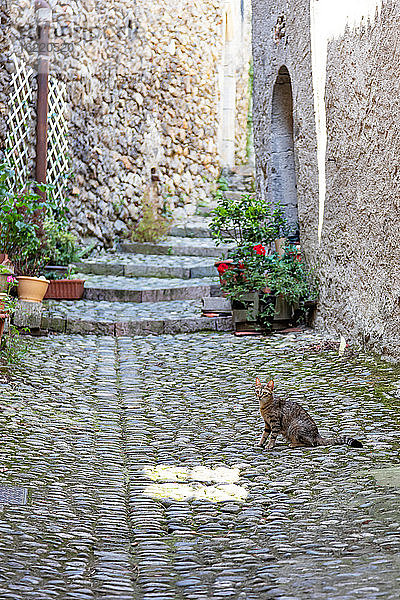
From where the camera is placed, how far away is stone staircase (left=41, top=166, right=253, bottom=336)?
786 cm

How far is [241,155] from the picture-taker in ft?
49.9

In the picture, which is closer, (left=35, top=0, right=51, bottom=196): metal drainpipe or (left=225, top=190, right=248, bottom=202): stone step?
(left=35, top=0, right=51, bottom=196): metal drainpipe

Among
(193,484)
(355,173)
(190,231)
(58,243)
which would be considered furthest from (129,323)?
(190,231)

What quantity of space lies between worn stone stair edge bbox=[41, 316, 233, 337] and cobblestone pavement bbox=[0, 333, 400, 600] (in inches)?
51.9

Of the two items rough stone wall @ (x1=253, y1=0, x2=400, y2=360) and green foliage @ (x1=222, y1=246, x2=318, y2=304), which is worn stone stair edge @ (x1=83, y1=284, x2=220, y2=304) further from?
rough stone wall @ (x1=253, y1=0, x2=400, y2=360)

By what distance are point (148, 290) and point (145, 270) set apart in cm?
119

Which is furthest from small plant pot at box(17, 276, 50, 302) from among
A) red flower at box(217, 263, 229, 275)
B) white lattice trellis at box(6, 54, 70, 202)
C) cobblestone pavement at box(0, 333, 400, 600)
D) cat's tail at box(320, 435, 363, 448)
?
cat's tail at box(320, 435, 363, 448)

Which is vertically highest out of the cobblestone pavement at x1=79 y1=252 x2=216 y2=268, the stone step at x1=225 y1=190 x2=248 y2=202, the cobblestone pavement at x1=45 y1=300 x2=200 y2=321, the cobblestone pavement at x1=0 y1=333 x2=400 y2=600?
the stone step at x1=225 y1=190 x2=248 y2=202

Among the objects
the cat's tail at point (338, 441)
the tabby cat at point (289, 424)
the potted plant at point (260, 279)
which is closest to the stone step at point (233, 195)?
the potted plant at point (260, 279)

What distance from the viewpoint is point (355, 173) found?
649cm

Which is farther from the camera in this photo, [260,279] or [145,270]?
[145,270]

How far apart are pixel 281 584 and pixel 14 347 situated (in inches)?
180

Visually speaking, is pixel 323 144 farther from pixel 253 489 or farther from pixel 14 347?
pixel 253 489

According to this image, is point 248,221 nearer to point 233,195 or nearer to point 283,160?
point 283,160
